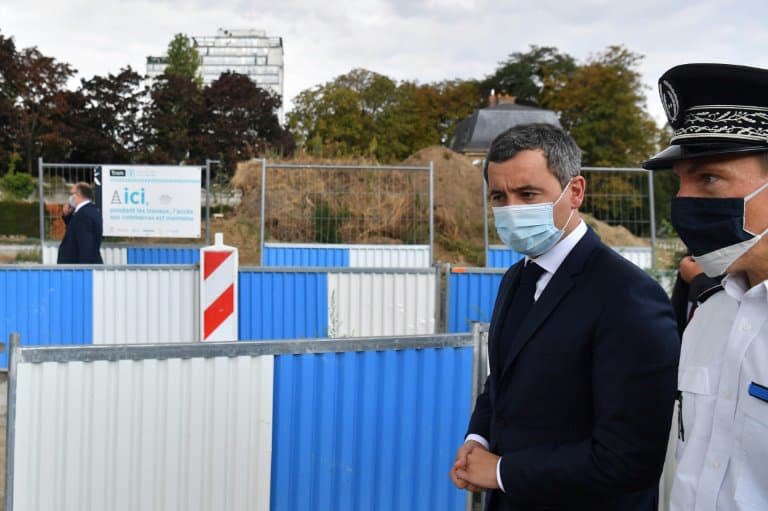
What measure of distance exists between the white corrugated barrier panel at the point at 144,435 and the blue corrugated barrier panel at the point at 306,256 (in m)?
8.57

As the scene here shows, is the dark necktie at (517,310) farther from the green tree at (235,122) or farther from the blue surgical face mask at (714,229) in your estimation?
the green tree at (235,122)

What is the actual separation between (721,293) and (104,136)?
47.1m

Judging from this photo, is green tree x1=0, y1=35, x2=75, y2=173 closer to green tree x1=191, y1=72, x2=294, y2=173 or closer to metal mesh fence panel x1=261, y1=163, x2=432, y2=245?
green tree x1=191, y1=72, x2=294, y2=173

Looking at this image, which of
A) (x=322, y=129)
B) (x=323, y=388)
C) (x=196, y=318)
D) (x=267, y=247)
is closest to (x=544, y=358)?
(x=323, y=388)

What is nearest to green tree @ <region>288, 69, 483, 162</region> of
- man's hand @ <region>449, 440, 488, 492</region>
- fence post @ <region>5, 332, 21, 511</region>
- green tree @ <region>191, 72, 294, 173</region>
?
green tree @ <region>191, 72, 294, 173</region>

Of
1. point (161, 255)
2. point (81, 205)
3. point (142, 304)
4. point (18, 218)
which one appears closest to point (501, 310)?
point (142, 304)

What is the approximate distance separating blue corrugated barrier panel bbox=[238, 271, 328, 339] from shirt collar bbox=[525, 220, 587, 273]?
5880mm

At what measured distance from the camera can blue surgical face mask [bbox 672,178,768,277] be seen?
1718 millimetres

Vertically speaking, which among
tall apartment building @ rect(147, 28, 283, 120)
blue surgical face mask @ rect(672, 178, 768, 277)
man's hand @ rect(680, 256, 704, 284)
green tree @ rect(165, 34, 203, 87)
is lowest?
man's hand @ rect(680, 256, 704, 284)

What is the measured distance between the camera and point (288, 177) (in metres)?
15.1

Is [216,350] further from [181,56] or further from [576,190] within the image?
[181,56]

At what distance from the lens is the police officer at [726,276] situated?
1.68 metres

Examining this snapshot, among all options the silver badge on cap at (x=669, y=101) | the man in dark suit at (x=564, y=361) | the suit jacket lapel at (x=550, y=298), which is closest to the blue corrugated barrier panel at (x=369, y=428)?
the man in dark suit at (x=564, y=361)

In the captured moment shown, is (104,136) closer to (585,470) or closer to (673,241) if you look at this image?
(673,241)
